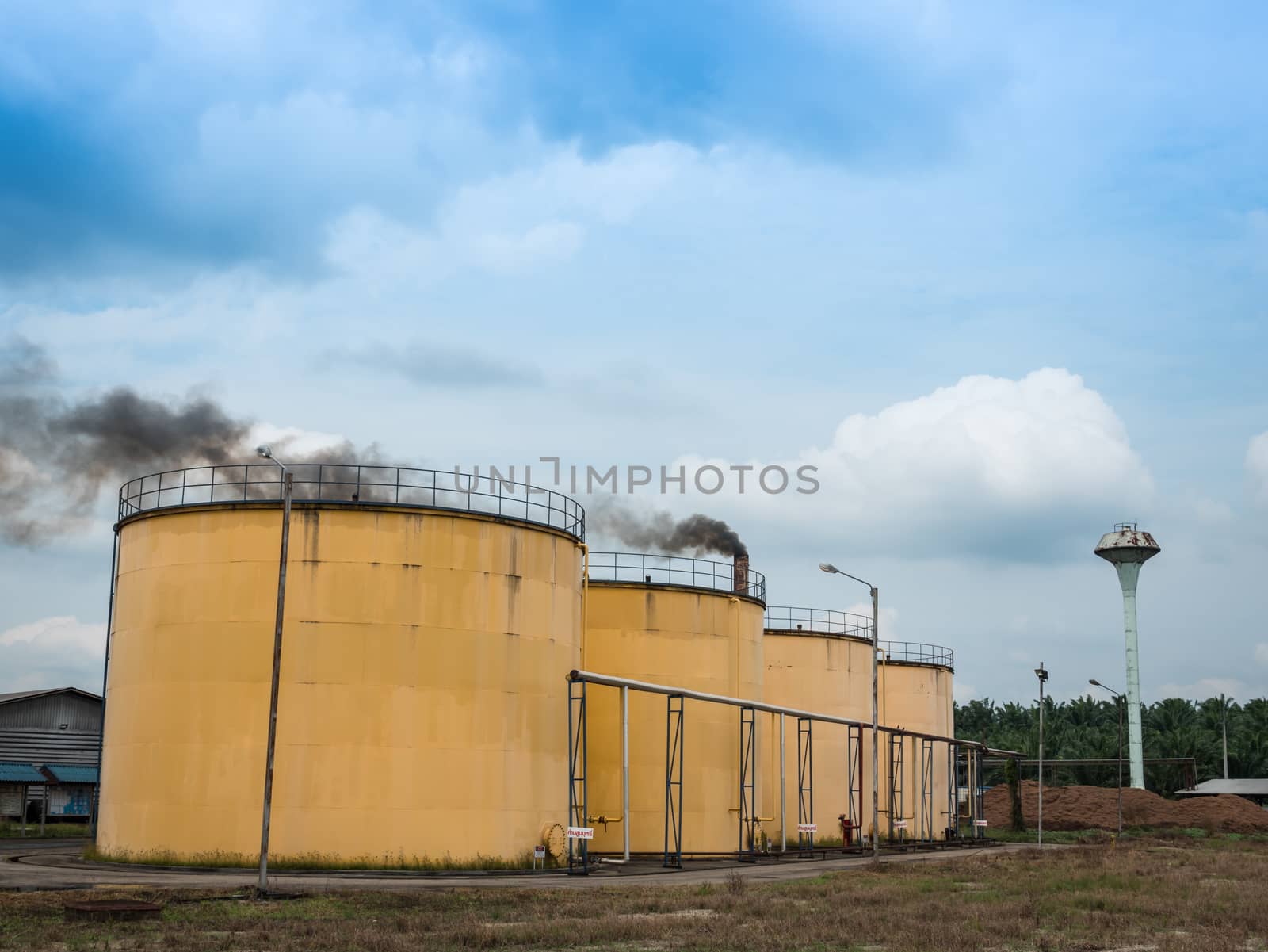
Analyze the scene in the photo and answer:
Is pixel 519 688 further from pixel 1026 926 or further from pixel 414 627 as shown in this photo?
pixel 1026 926

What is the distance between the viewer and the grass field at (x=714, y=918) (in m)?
20.0

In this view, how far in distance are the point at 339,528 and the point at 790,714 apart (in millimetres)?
19407

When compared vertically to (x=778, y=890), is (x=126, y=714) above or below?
above

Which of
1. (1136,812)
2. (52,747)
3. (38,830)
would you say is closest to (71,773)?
(52,747)

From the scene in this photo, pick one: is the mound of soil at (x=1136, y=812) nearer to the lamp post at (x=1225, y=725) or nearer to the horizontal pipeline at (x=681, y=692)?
the lamp post at (x=1225, y=725)

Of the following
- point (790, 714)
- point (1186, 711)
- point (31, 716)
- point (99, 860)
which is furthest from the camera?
point (1186, 711)

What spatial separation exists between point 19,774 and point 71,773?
3.84 metres

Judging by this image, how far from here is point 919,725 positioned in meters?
67.3

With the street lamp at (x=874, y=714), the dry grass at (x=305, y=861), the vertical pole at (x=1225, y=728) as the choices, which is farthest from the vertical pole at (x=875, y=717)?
the vertical pole at (x=1225, y=728)

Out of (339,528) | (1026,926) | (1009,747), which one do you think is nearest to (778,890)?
(1026,926)

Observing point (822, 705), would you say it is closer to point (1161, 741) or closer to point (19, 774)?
point (19, 774)

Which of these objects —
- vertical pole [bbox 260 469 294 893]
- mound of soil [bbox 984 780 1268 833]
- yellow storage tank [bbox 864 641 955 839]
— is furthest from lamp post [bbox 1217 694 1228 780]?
vertical pole [bbox 260 469 294 893]

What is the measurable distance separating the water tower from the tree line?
4.29 meters

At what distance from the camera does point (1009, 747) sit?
348 ft
